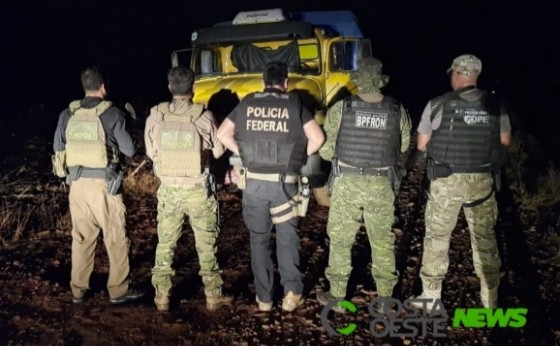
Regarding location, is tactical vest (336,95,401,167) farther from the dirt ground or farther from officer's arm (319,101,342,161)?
the dirt ground

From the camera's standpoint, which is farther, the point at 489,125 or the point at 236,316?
the point at 236,316

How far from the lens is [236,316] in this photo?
3.45m

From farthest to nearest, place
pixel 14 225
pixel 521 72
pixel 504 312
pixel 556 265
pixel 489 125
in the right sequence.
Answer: pixel 521 72
pixel 14 225
pixel 556 265
pixel 504 312
pixel 489 125

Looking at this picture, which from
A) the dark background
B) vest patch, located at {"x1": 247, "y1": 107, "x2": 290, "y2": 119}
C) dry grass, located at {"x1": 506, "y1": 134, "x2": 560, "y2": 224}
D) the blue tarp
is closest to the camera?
vest patch, located at {"x1": 247, "y1": 107, "x2": 290, "y2": 119}

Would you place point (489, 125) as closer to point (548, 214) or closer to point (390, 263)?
point (390, 263)

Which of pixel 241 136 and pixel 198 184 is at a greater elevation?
pixel 241 136

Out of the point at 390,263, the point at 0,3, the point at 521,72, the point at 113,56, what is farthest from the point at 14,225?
the point at 0,3

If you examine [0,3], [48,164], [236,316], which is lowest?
[236,316]

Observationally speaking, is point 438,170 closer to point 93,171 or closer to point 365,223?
point 365,223

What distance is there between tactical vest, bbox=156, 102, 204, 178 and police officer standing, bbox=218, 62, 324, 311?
0.22m

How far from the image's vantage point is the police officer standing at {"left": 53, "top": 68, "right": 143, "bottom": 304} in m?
3.33

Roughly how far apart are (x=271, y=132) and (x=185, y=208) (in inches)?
34.9

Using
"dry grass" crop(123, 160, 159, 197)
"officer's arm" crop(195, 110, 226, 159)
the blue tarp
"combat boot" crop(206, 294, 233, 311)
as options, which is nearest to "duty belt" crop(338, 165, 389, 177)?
"officer's arm" crop(195, 110, 226, 159)

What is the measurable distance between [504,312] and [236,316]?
2072 millimetres
